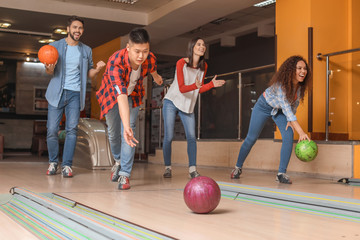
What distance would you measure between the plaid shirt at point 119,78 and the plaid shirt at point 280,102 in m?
1.07

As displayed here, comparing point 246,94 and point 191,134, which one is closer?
point 191,134

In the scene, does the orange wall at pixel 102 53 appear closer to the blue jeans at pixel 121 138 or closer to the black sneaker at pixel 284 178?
the blue jeans at pixel 121 138

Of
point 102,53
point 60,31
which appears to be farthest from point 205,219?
point 102,53

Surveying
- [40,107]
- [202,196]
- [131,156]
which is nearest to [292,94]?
[131,156]

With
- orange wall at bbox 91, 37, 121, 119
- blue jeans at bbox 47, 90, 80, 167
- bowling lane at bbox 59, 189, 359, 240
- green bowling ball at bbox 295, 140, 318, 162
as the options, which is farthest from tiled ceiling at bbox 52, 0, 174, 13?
bowling lane at bbox 59, 189, 359, 240

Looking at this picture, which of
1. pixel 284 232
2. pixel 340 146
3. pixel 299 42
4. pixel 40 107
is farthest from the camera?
pixel 40 107

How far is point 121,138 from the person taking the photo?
13.1ft

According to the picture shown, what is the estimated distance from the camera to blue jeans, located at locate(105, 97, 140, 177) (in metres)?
3.44

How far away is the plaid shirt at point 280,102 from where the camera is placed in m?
3.72

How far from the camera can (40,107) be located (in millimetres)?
14555

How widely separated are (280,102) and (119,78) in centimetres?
145

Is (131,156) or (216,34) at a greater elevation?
(216,34)

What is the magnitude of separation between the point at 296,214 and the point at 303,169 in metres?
2.63

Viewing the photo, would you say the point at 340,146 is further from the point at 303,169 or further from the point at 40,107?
the point at 40,107
